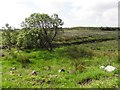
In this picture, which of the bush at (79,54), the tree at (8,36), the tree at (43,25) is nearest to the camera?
Answer: the bush at (79,54)

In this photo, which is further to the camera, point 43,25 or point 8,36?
point 8,36

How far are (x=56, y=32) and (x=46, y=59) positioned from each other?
38.8 ft

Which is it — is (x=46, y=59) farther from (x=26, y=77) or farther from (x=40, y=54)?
(x=26, y=77)

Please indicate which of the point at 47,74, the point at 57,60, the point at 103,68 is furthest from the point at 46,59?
the point at 103,68

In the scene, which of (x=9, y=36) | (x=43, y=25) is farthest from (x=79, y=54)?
(x=9, y=36)

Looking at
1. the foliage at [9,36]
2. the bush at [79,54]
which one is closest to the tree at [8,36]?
the foliage at [9,36]

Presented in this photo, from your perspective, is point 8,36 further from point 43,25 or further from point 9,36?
point 43,25

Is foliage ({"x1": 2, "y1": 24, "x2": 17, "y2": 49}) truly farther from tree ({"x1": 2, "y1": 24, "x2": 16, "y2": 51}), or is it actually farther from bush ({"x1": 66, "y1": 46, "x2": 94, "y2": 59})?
bush ({"x1": 66, "y1": 46, "x2": 94, "y2": 59})

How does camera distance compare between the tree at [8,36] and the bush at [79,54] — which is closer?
the bush at [79,54]

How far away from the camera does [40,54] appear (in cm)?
3622

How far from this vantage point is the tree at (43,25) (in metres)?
43.0

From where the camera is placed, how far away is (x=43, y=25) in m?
43.2

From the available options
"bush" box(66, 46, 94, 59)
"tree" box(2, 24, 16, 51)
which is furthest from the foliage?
"bush" box(66, 46, 94, 59)

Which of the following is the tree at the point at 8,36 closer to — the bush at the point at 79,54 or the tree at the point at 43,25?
the tree at the point at 43,25
